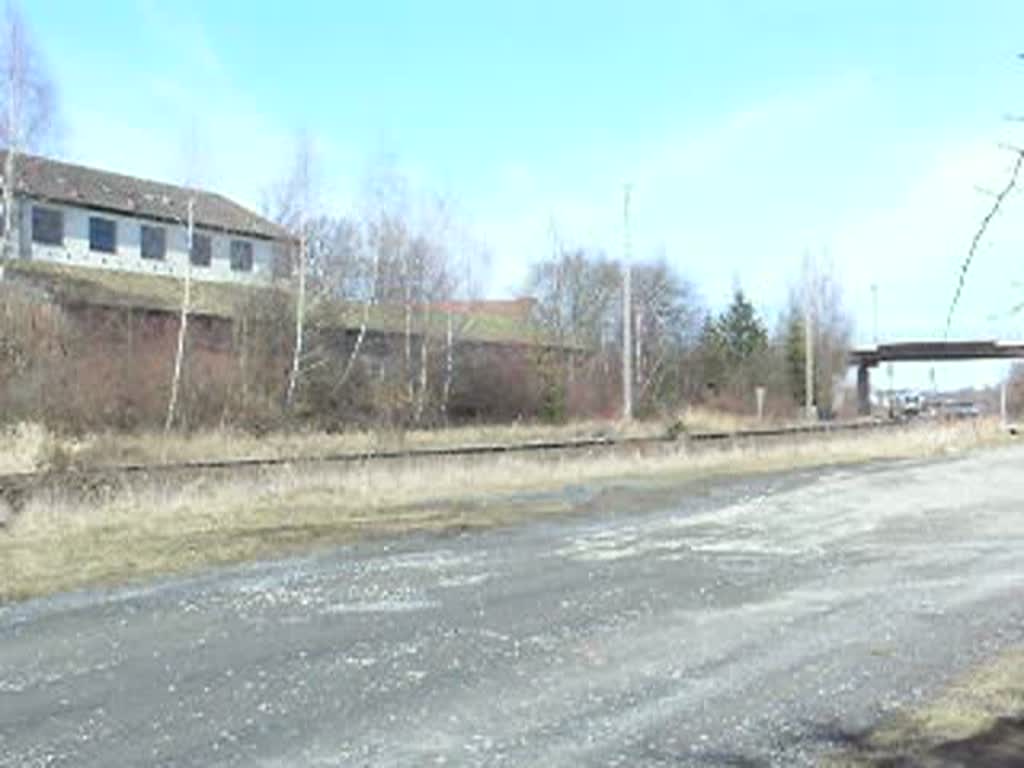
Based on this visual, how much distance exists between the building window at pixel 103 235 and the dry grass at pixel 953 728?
2290 inches

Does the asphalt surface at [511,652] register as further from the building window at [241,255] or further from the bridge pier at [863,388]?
the bridge pier at [863,388]

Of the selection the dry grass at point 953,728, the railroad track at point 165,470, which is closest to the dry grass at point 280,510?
the railroad track at point 165,470

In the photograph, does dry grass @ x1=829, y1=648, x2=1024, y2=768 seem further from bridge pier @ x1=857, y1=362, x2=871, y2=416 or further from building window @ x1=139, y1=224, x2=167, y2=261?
bridge pier @ x1=857, y1=362, x2=871, y2=416

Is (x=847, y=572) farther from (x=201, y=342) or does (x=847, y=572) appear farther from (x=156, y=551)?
(x=201, y=342)

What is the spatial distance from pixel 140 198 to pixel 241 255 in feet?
17.2

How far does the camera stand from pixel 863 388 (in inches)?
4857

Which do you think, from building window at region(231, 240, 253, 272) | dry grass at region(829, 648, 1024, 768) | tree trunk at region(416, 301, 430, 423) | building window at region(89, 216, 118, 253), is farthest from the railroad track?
building window at region(231, 240, 253, 272)

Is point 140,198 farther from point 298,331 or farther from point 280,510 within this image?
point 280,510

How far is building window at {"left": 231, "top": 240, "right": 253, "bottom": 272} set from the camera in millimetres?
68812

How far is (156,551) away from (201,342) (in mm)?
40201

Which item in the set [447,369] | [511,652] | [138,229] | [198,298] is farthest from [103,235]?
[511,652]

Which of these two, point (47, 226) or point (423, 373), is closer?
point (47, 226)

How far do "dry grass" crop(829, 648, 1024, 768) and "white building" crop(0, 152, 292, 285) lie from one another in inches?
2126

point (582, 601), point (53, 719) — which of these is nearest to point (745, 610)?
point (582, 601)
